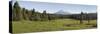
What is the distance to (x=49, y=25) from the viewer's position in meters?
1.51

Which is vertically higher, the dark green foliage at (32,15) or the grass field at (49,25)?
the dark green foliage at (32,15)

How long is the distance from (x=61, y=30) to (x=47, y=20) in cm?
17

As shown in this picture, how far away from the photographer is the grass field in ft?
4.58

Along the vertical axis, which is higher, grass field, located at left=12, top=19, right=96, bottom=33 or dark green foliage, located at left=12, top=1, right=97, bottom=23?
dark green foliage, located at left=12, top=1, right=97, bottom=23

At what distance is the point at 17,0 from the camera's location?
1.39 m

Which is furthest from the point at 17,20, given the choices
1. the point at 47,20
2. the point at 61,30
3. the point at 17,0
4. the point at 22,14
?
the point at 61,30

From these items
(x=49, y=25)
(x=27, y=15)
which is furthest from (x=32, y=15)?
(x=49, y=25)

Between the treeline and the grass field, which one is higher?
the treeline

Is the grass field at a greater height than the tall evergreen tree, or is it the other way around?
the tall evergreen tree

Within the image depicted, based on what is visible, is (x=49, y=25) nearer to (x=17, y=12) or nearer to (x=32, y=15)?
(x=32, y=15)

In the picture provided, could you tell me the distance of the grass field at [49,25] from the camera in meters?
1.40
